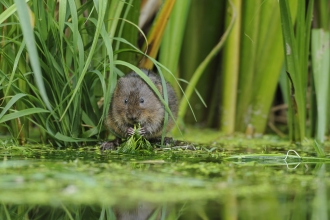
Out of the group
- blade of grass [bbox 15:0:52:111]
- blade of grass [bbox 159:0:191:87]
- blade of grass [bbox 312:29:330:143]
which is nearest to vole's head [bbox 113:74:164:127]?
blade of grass [bbox 159:0:191:87]

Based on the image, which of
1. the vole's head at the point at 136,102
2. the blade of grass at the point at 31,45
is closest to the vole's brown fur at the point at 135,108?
the vole's head at the point at 136,102

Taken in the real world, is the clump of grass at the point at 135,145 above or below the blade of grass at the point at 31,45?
below

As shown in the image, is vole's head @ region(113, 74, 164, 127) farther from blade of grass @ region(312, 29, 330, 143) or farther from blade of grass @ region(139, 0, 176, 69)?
blade of grass @ region(312, 29, 330, 143)

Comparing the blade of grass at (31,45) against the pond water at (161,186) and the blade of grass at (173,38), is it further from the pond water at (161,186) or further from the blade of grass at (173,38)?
the blade of grass at (173,38)

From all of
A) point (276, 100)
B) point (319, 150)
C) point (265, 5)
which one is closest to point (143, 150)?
point (319, 150)

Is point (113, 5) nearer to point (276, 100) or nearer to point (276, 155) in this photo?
point (276, 155)

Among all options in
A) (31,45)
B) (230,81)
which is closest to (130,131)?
(230,81)
